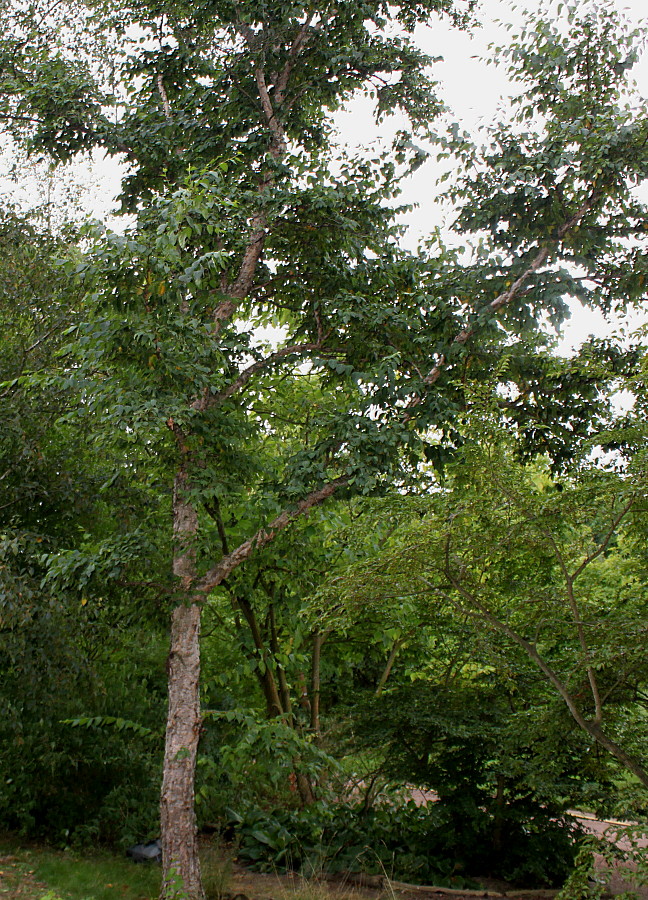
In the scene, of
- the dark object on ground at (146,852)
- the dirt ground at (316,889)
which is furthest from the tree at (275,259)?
the dark object on ground at (146,852)

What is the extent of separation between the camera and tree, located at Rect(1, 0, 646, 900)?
5.98 metres

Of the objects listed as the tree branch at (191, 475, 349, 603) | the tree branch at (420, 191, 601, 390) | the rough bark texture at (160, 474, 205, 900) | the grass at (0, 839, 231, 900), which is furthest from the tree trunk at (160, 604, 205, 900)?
the tree branch at (420, 191, 601, 390)

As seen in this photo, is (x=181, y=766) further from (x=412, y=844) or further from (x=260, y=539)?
(x=412, y=844)

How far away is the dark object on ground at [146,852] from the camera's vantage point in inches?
303

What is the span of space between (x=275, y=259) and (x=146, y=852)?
663 cm

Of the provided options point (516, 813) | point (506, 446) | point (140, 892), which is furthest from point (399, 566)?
point (140, 892)

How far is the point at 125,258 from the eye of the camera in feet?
18.4

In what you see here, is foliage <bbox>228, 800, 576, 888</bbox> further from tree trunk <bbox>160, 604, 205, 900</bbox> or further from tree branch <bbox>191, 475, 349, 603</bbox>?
tree branch <bbox>191, 475, 349, 603</bbox>

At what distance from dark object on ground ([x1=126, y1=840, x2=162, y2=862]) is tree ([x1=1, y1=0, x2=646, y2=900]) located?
178 cm

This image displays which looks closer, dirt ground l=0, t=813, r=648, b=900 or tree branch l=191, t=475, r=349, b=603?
dirt ground l=0, t=813, r=648, b=900

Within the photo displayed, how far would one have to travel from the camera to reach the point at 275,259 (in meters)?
7.89

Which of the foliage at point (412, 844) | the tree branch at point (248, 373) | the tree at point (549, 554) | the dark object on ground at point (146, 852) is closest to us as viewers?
the tree at point (549, 554)

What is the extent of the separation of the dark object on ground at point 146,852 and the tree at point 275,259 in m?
1.78

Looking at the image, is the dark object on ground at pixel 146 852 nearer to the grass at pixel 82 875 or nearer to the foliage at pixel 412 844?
the grass at pixel 82 875
